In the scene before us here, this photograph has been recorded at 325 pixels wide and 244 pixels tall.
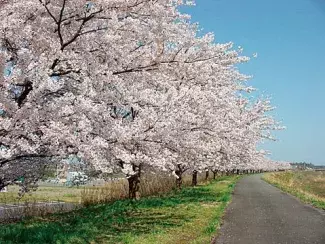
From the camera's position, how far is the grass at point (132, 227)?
1041cm

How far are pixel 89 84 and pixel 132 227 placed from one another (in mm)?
5697

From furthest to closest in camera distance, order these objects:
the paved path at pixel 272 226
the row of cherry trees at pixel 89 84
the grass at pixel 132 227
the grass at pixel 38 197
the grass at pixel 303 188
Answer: the grass at pixel 38 197 < the grass at pixel 303 188 < the paved path at pixel 272 226 < the grass at pixel 132 227 < the row of cherry trees at pixel 89 84

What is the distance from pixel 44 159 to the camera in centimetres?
879

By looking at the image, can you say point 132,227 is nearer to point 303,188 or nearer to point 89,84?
point 89,84

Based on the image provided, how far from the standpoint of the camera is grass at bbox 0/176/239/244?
10414mm

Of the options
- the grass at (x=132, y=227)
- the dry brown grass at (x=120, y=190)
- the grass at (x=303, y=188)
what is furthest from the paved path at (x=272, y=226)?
the dry brown grass at (x=120, y=190)

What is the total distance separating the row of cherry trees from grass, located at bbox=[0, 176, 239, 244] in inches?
63.6

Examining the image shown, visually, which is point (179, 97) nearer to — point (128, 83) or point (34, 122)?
point (128, 83)

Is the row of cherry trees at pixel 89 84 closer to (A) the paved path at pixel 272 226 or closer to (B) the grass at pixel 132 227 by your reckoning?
(B) the grass at pixel 132 227

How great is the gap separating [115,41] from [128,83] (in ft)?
4.46

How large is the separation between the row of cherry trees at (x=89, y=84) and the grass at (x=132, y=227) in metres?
1.62

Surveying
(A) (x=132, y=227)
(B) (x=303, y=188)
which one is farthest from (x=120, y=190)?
(B) (x=303, y=188)

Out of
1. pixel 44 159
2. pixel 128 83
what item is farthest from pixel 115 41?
pixel 44 159

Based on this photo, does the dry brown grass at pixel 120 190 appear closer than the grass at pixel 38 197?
Yes
